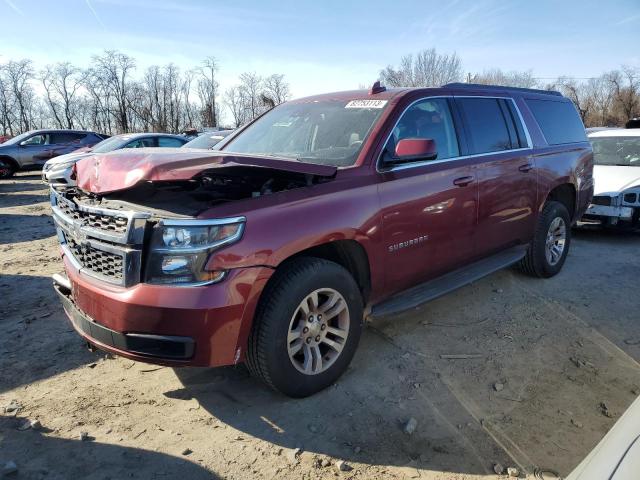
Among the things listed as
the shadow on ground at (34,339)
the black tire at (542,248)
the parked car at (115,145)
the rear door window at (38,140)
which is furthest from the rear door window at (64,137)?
the black tire at (542,248)

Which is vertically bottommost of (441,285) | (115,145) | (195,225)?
(441,285)

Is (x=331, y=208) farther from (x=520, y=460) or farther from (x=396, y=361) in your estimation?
(x=520, y=460)

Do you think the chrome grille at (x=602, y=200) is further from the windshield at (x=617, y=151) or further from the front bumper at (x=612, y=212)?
the windshield at (x=617, y=151)

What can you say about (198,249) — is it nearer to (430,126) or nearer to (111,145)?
(430,126)

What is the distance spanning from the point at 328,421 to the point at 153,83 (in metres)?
59.6

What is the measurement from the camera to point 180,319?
242 centimetres

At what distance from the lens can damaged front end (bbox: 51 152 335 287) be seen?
2451mm

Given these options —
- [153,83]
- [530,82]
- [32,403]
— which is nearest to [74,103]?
[153,83]

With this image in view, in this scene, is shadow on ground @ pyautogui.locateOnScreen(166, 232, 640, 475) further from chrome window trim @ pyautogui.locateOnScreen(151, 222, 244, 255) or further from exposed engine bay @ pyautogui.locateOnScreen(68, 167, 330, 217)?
exposed engine bay @ pyautogui.locateOnScreen(68, 167, 330, 217)

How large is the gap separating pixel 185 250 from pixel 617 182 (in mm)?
Answer: 7248

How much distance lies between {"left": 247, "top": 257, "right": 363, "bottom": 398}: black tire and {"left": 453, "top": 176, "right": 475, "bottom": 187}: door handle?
1360 mm

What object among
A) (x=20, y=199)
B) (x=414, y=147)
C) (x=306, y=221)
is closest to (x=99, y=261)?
(x=306, y=221)

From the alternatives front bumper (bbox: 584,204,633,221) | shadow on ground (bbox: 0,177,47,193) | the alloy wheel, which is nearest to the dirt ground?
the alloy wheel

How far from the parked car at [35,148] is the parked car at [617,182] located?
1699cm
